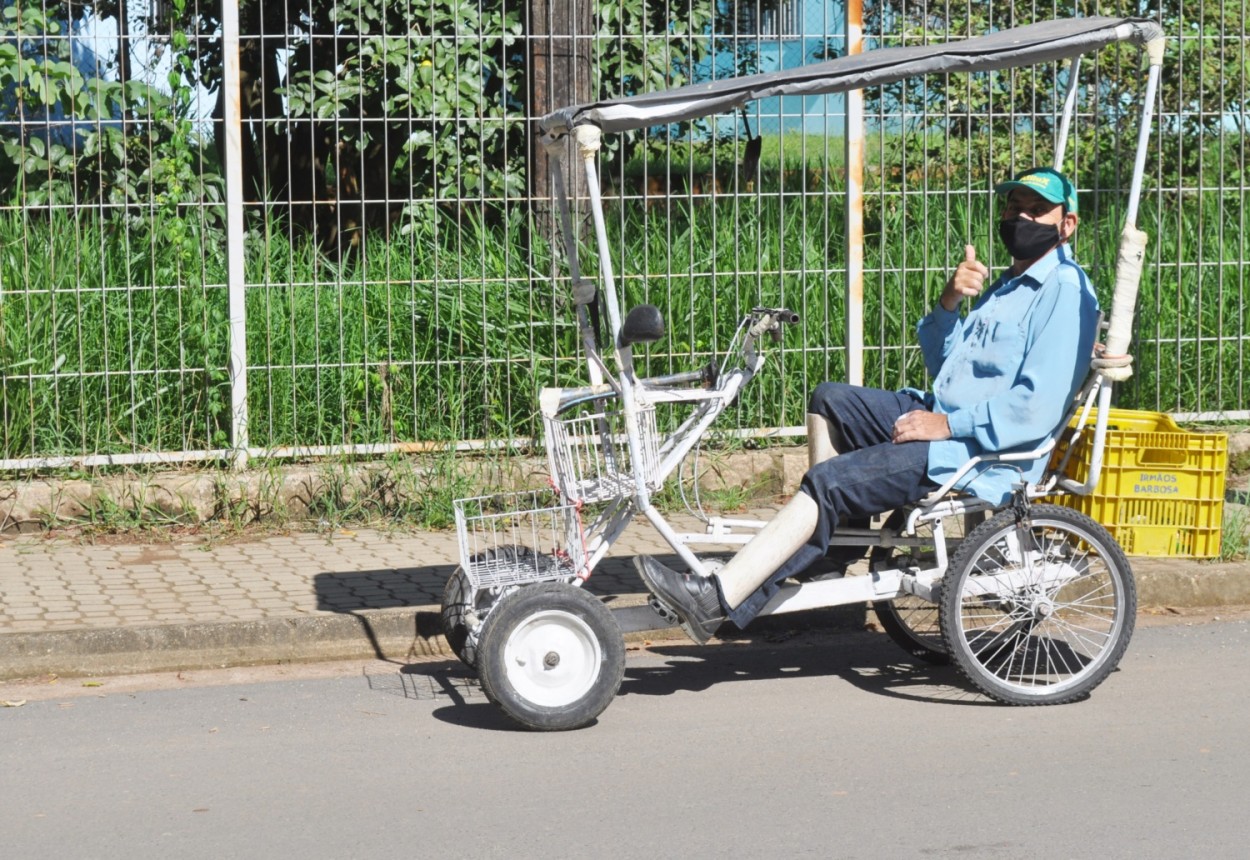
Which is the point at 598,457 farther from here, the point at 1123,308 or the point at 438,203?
the point at 438,203

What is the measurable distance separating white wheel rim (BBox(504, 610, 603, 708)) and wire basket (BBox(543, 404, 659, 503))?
1.40ft

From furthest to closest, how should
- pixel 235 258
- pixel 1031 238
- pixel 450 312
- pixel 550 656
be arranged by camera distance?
1. pixel 450 312
2. pixel 235 258
3. pixel 1031 238
4. pixel 550 656

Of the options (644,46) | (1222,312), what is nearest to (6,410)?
(644,46)

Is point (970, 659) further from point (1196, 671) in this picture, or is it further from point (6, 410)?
point (6, 410)

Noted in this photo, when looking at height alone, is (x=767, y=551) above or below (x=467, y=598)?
above

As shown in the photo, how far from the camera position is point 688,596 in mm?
5434

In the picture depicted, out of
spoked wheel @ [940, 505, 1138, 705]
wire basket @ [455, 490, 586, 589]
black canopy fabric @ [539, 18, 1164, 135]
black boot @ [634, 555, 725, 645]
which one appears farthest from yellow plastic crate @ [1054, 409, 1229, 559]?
wire basket @ [455, 490, 586, 589]

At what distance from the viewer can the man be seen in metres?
5.47

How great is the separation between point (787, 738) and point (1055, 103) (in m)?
4.52

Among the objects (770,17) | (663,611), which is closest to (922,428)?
(663,611)

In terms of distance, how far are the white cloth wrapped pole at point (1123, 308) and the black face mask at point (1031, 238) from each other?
23cm

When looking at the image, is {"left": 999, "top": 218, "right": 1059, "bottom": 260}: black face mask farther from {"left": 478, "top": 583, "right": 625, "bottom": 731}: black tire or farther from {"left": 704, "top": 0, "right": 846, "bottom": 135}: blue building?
{"left": 704, "top": 0, "right": 846, "bottom": 135}: blue building

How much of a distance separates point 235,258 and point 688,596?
359 centimetres

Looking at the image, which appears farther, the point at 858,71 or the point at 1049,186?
the point at 1049,186
